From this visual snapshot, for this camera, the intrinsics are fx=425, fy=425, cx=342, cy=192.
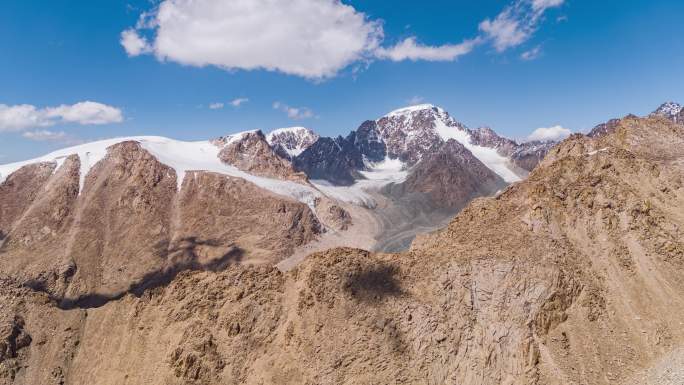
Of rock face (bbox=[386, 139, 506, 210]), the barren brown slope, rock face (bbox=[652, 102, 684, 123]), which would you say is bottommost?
the barren brown slope

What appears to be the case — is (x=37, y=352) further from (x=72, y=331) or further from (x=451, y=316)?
(x=451, y=316)

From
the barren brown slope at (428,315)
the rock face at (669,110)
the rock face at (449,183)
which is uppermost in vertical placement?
the rock face at (669,110)

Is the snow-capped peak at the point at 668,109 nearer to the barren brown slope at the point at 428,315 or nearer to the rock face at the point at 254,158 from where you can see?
the rock face at the point at 254,158

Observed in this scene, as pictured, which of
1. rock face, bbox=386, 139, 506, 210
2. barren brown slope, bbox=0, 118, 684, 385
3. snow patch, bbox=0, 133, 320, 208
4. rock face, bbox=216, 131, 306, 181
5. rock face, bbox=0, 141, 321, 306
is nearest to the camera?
barren brown slope, bbox=0, 118, 684, 385

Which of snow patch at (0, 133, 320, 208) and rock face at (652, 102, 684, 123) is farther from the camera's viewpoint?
rock face at (652, 102, 684, 123)

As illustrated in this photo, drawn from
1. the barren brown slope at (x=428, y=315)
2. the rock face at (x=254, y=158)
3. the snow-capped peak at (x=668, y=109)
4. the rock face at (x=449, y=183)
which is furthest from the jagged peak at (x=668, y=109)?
the barren brown slope at (x=428, y=315)

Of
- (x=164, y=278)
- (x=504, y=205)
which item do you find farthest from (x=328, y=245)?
(x=504, y=205)

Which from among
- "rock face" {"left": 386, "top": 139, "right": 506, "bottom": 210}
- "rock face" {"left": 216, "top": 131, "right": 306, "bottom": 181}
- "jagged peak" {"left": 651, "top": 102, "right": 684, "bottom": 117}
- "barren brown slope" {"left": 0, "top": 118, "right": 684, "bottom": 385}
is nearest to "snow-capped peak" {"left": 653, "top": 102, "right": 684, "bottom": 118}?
"jagged peak" {"left": 651, "top": 102, "right": 684, "bottom": 117}

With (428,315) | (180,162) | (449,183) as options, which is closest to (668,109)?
(449,183)

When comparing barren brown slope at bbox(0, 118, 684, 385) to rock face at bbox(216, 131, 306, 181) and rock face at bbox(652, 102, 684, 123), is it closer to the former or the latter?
rock face at bbox(216, 131, 306, 181)
